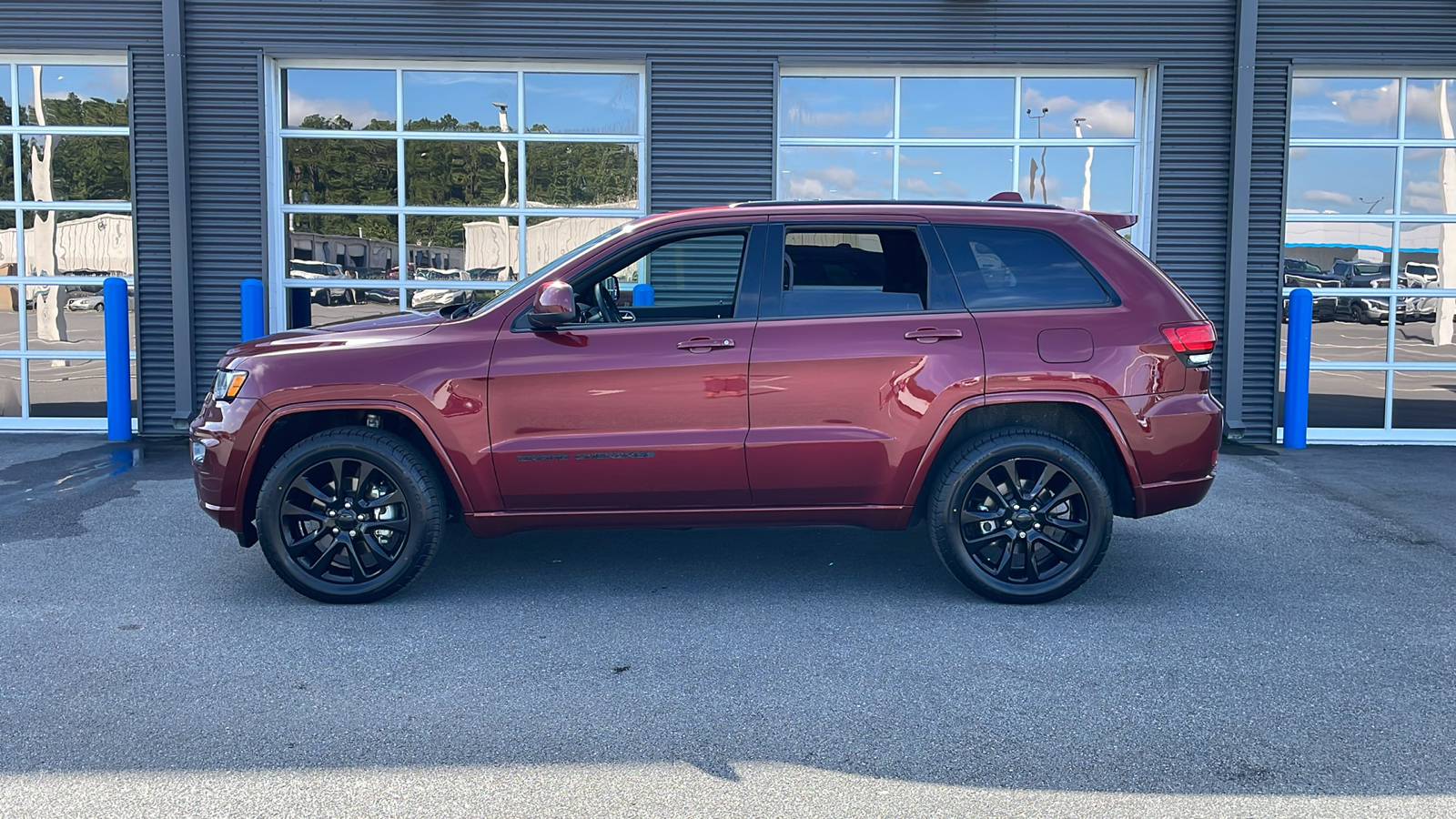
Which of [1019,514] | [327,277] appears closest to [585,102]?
[327,277]

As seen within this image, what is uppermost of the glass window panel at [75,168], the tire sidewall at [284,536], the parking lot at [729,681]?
the glass window panel at [75,168]

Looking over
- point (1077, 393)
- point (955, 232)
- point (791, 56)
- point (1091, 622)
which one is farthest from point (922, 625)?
point (791, 56)

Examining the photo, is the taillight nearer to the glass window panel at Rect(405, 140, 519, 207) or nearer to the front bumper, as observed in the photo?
the front bumper

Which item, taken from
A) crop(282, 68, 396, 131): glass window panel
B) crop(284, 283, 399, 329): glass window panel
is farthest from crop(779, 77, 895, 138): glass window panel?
crop(284, 283, 399, 329): glass window panel

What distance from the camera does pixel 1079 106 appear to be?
10.6 m

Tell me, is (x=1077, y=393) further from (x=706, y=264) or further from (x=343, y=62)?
(x=343, y=62)

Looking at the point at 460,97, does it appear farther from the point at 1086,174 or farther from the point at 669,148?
the point at 1086,174

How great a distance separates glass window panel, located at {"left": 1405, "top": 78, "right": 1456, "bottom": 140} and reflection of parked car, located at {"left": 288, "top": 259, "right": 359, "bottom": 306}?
8.91m

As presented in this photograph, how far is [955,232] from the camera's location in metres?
5.65

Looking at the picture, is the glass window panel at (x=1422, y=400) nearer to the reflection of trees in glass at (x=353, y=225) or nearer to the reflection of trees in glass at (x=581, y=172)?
the reflection of trees in glass at (x=581, y=172)

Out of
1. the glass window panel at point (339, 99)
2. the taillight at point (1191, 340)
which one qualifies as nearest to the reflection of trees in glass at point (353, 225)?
the glass window panel at point (339, 99)

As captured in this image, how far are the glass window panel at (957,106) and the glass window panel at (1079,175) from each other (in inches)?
14.4

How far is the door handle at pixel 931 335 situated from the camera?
5.43 m

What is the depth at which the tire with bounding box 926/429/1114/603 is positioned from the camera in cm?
541
